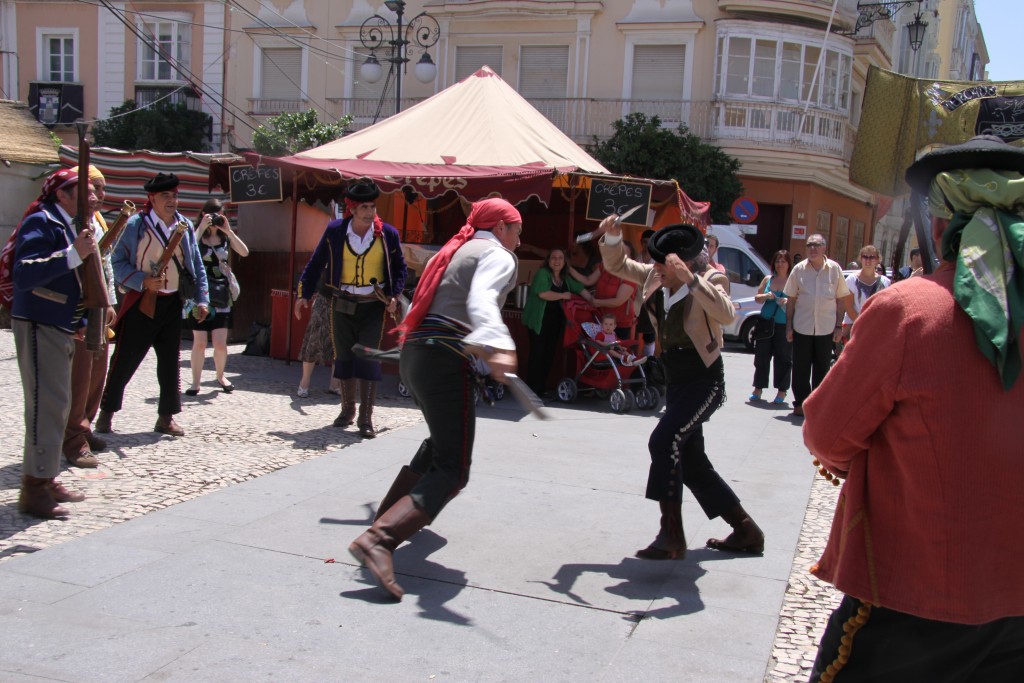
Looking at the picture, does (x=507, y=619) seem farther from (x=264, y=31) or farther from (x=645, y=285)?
(x=264, y=31)

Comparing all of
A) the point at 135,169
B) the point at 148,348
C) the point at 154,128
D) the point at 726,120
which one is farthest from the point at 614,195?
the point at 154,128

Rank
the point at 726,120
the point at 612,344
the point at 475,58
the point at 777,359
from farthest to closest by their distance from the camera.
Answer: the point at 475,58
the point at 726,120
the point at 777,359
the point at 612,344

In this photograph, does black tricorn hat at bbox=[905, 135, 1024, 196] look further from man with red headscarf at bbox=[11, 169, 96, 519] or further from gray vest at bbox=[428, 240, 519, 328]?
man with red headscarf at bbox=[11, 169, 96, 519]

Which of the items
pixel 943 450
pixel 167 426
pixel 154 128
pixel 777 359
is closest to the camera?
pixel 943 450

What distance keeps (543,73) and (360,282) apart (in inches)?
767

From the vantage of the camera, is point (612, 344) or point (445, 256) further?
point (612, 344)

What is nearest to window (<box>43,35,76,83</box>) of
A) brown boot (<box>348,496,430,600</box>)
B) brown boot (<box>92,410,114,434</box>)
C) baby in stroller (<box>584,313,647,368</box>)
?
baby in stroller (<box>584,313,647,368</box>)

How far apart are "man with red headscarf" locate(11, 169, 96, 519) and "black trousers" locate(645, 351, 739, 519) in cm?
309

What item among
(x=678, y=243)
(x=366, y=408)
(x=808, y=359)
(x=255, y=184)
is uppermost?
(x=255, y=184)

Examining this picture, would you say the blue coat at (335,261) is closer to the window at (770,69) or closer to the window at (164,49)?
the window at (770,69)

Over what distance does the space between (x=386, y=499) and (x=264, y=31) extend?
2518cm

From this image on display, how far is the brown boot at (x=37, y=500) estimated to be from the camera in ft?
17.0

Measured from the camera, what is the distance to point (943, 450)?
2.34 meters

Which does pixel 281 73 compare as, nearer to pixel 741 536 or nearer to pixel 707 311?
A: pixel 707 311
